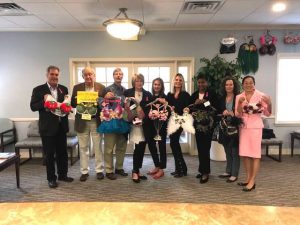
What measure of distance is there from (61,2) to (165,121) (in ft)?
7.05

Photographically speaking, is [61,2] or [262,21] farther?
[262,21]

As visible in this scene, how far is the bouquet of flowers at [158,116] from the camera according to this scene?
352cm

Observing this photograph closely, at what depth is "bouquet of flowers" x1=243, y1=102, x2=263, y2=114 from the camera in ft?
10.6

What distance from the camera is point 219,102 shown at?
12.1 feet

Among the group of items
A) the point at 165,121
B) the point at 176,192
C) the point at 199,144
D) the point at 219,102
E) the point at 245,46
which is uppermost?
the point at 245,46

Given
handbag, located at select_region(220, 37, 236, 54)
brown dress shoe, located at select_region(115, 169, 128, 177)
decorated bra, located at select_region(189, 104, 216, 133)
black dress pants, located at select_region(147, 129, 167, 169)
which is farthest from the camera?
handbag, located at select_region(220, 37, 236, 54)

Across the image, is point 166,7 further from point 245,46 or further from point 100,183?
point 100,183

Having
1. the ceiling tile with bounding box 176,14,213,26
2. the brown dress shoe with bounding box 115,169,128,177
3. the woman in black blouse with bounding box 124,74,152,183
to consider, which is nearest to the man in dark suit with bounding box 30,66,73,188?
the brown dress shoe with bounding box 115,169,128,177

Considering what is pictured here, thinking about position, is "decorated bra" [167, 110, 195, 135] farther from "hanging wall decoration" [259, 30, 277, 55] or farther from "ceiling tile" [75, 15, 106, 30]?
"hanging wall decoration" [259, 30, 277, 55]

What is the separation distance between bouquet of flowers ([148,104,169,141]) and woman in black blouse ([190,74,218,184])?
0.42 meters

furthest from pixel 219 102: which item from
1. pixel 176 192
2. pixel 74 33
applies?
pixel 74 33

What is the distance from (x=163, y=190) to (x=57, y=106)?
174cm

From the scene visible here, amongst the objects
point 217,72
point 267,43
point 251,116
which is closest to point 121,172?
point 251,116

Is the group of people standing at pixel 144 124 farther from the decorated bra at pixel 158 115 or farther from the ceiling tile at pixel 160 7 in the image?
the ceiling tile at pixel 160 7
